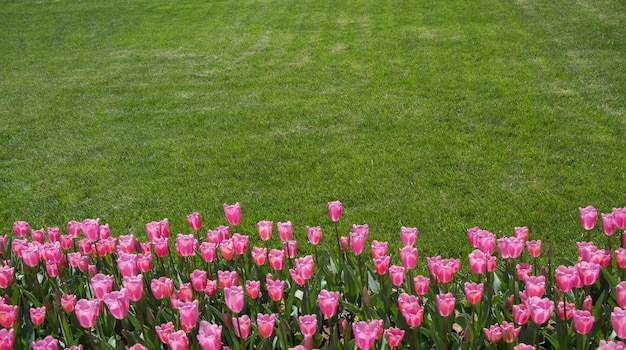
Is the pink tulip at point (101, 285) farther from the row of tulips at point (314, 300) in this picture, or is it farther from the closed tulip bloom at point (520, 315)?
the closed tulip bloom at point (520, 315)

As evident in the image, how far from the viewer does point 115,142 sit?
26.0 ft

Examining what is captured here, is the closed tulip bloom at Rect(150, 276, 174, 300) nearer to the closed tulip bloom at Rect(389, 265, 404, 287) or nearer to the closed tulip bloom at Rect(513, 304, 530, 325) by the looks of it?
the closed tulip bloom at Rect(389, 265, 404, 287)

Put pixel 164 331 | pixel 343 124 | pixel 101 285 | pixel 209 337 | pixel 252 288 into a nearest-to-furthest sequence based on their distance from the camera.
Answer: pixel 209 337, pixel 164 331, pixel 101 285, pixel 252 288, pixel 343 124

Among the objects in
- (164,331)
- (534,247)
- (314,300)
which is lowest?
(314,300)

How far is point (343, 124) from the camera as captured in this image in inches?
312

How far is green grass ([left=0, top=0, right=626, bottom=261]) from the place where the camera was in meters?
5.83

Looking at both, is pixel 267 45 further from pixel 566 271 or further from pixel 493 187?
pixel 566 271

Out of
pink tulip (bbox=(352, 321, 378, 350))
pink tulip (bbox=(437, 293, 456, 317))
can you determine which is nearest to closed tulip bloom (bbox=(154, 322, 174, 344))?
pink tulip (bbox=(352, 321, 378, 350))

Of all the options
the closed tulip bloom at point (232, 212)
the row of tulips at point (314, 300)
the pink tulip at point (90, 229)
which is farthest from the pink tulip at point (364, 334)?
the pink tulip at point (90, 229)

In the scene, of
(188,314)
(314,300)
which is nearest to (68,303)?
(188,314)

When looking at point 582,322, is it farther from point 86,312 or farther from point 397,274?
point 86,312

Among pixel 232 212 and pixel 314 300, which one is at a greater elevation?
pixel 232 212

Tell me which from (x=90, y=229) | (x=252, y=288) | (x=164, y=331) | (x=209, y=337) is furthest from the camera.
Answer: (x=90, y=229)

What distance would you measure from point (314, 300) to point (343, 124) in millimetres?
4970
